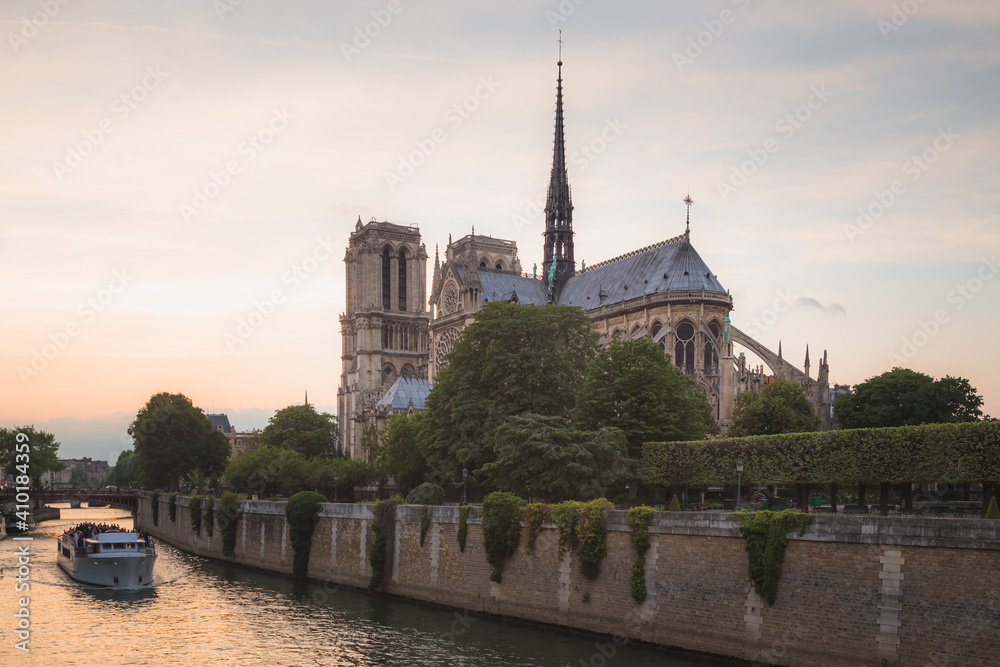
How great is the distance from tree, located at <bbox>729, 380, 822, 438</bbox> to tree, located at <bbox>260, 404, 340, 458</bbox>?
37043 mm

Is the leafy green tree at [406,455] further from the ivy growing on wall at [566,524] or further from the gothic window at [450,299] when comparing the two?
the gothic window at [450,299]

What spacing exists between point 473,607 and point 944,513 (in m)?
16.2

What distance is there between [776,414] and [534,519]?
31436 millimetres

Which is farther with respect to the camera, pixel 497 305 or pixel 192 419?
pixel 192 419

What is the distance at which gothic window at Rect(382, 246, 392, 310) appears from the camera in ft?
382

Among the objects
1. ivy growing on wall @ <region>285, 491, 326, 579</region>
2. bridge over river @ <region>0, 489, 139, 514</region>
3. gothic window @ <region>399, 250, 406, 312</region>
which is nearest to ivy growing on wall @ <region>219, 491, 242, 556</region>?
ivy growing on wall @ <region>285, 491, 326, 579</region>

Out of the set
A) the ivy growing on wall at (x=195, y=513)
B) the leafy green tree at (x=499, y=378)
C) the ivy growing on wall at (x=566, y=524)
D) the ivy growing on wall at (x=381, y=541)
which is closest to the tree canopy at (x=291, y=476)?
the ivy growing on wall at (x=195, y=513)

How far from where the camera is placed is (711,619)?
2728 cm

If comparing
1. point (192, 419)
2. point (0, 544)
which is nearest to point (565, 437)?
point (0, 544)

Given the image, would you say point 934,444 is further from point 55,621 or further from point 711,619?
point 55,621

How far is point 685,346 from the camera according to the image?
77.9 m

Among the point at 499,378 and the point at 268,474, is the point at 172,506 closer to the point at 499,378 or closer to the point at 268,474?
the point at 268,474

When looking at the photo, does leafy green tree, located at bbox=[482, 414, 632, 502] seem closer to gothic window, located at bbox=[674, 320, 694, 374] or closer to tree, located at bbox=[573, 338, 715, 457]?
tree, located at bbox=[573, 338, 715, 457]

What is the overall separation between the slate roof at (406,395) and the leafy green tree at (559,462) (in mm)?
45380
